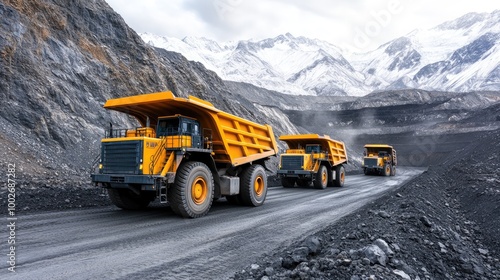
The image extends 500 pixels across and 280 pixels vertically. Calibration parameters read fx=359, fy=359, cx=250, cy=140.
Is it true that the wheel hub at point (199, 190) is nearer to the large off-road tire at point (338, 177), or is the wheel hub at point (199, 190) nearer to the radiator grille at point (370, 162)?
the large off-road tire at point (338, 177)

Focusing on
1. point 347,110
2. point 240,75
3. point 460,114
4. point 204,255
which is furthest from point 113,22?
point 240,75

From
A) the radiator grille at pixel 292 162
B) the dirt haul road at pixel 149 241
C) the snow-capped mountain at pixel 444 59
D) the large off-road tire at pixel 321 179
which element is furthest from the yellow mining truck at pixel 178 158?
the snow-capped mountain at pixel 444 59

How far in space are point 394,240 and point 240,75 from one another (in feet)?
427

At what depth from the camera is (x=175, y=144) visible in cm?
775

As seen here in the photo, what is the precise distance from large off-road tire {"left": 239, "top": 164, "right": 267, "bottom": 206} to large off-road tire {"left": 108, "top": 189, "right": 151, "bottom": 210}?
2.41m

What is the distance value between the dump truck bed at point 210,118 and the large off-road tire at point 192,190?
1.04 meters

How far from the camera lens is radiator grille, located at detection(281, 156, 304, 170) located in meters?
16.4

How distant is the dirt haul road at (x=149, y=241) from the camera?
4.26 meters

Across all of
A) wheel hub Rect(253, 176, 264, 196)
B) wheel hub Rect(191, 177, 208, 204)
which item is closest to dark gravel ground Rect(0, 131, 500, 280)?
wheel hub Rect(191, 177, 208, 204)

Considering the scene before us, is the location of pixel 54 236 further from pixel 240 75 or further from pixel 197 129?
pixel 240 75

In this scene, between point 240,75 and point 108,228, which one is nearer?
point 108,228

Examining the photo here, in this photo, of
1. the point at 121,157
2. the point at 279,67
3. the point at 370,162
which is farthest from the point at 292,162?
the point at 279,67

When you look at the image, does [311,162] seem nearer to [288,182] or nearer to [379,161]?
[288,182]

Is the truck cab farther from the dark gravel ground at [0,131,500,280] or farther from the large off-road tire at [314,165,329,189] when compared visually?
the large off-road tire at [314,165,329,189]
